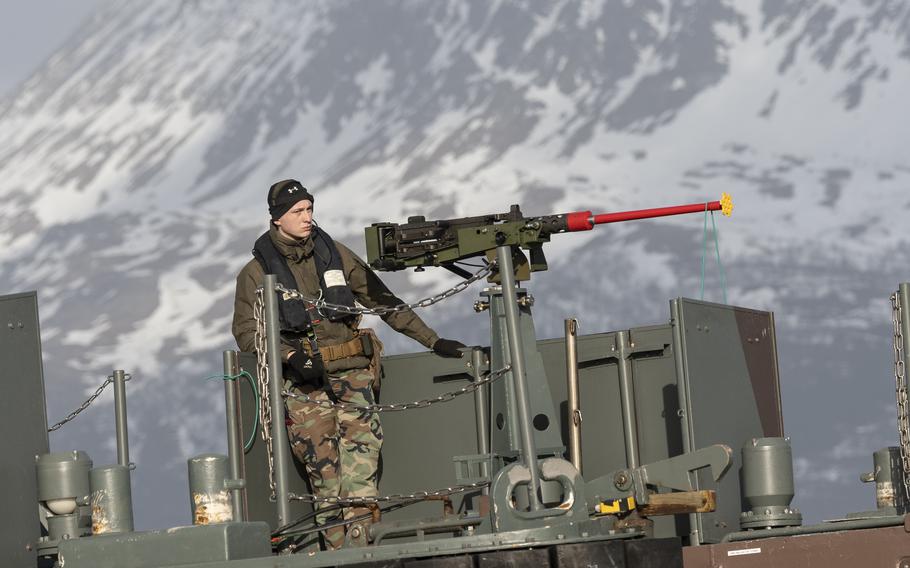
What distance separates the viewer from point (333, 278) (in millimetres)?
9469

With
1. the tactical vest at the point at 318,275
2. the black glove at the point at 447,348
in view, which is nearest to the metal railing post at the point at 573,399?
the black glove at the point at 447,348

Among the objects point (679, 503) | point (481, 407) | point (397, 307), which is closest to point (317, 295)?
point (397, 307)

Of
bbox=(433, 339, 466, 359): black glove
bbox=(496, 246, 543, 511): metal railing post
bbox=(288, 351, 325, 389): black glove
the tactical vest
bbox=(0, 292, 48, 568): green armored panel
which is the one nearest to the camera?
bbox=(496, 246, 543, 511): metal railing post

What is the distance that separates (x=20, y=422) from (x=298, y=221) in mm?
2015

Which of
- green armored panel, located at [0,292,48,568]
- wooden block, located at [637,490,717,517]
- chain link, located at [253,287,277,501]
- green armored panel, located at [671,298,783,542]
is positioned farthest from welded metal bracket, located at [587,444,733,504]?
green armored panel, located at [0,292,48,568]

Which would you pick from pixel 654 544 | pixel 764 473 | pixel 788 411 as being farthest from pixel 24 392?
pixel 788 411

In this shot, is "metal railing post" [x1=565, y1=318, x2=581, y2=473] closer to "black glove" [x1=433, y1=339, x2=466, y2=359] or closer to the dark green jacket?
"black glove" [x1=433, y1=339, x2=466, y2=359]

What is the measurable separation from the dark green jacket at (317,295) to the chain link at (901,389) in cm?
263

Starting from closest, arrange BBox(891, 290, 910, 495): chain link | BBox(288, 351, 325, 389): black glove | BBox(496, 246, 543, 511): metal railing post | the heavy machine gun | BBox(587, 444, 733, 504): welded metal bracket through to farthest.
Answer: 1. BBox(496, 246, 543, 511): metal railing post
2. BBox(587, 444, 733, 504): welded metal bracket
3. BBox(891, 290, 910, 495): chain link
4. the heavy machine gun
5. BBox(288, 351, 325, 389): black glove

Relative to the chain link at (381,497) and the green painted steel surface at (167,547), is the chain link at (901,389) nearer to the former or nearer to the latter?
the chain link at (381,497)

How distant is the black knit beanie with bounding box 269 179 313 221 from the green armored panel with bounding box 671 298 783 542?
2151 mm

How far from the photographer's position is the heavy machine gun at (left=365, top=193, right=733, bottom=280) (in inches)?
343

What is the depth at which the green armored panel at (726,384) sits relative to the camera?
8.77 meters

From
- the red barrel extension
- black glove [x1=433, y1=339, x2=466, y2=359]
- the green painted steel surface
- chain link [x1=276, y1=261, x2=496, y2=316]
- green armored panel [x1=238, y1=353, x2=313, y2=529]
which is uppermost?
the red barrel extension
